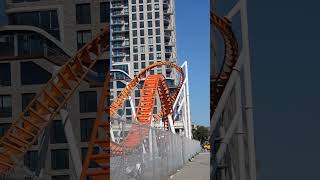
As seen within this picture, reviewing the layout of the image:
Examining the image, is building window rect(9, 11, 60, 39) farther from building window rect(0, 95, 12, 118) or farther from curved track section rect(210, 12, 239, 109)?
curved track section rect(210, 12, 239, 109)

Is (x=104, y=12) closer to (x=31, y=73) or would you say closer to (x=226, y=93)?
(x=31, y=73)

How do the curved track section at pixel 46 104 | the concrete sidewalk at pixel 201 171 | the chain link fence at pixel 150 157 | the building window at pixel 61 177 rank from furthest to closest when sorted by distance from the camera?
the chain link fence at pixel 150 157 < the concrete sidewalk at pixel 201 171 < the building window at pixel 61 177 < the curved track section at pixel 46 104

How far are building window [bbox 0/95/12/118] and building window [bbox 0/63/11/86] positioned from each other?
2.4 inches

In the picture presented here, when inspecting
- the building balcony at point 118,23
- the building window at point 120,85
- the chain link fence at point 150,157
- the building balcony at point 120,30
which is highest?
the building balcony at point 118,23

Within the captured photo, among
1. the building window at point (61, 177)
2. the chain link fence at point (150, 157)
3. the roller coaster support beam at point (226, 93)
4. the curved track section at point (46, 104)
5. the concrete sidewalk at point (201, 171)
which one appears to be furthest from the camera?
the chain link fence at point (150, 157)

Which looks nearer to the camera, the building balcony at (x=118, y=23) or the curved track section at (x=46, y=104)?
the curved track section at (x=46, y=104)

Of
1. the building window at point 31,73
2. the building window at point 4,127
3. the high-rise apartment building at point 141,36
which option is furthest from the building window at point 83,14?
the building window at point 4,127

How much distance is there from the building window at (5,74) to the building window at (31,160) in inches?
12.7

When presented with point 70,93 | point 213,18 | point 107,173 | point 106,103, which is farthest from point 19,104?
point 213,18

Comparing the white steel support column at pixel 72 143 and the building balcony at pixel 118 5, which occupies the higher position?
the building balcony at pixel 118 5

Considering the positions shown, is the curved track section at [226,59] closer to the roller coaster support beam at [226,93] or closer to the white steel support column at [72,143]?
the roller coaster support beam at [226,93]

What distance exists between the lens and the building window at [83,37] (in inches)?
74.3

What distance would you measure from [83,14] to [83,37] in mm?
103

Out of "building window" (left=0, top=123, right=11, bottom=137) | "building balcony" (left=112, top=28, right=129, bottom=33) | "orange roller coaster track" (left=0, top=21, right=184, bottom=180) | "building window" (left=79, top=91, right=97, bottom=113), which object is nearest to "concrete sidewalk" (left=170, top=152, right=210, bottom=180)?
"orange roller coaster track" (left=0, top=21, right=184, bottom=180)
